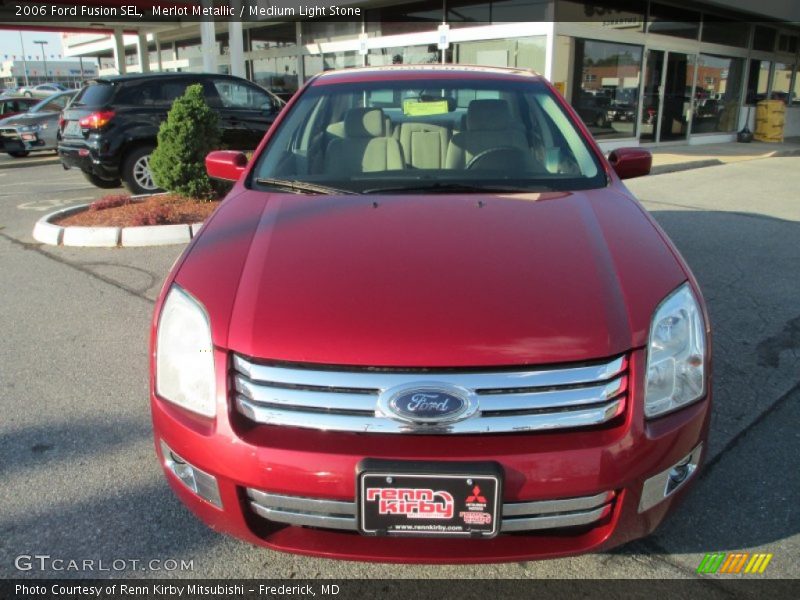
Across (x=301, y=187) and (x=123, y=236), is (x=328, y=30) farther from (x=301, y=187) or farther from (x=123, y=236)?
(x=301, y=187)

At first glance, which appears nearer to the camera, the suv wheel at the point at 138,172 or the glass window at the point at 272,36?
the suv wheel at the point at 138,172

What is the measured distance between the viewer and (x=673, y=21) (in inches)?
599


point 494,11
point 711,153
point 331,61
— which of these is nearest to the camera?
point 494,11

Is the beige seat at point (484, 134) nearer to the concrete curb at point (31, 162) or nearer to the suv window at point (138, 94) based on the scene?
the suv window at point (138, 94)

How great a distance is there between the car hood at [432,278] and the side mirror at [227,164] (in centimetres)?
90

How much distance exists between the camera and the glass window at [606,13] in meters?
12.6

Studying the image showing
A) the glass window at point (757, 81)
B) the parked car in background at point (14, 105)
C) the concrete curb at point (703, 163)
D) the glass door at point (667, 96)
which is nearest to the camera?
the concrete curb at point (703, 163)

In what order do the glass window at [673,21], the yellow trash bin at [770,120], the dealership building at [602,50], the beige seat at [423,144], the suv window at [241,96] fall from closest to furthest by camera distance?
the beige seat at [423,144]
the suv window at [241,96]
the dealership building at [602,50]
the glass window at [673,21]
the yellow trash bin at [770,120]

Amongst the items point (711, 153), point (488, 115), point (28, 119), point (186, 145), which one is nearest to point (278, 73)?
point (28, 119)

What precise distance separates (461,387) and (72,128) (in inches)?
353

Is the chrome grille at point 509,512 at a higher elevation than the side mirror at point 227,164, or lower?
lower

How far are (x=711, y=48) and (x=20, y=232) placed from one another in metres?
16.6

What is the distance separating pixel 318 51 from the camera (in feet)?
56.6

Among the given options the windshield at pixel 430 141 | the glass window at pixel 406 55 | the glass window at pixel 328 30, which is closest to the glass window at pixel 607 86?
the glass window at pixel 406 55
